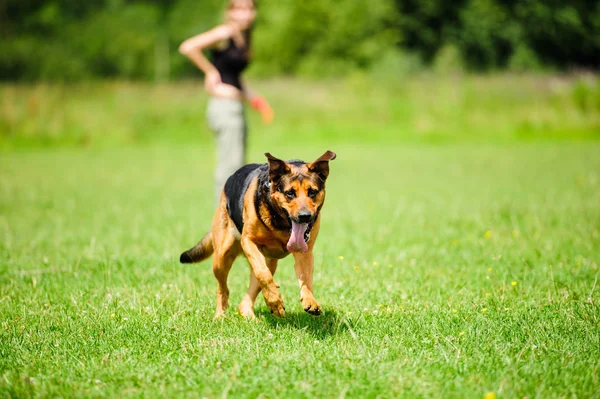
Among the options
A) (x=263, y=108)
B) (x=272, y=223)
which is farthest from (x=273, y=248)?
(x=263, y=108)

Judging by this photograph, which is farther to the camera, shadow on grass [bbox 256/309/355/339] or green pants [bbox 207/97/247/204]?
green pants [bbox 207/97/247/204]

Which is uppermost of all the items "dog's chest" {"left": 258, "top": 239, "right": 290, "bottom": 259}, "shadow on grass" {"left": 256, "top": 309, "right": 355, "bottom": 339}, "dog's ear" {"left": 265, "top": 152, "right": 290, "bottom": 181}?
"dog's ear" {"left": 265, "top": 152, "right": 290, "bottom": 181}

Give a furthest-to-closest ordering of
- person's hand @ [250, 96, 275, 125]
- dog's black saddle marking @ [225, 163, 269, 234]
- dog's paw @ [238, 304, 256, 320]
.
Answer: person's hand @ [250, 96, 275, 125]
dog's paw @ [238, 304, 256, 320]
dog's black saddle marking @ [225, 163, 269, 234]

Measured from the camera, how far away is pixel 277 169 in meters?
3.98

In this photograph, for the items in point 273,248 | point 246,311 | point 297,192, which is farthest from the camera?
point 246,311

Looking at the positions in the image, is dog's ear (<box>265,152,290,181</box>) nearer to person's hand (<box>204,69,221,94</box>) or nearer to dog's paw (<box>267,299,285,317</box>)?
dog's paw (<box>267,299,285,317</box>)

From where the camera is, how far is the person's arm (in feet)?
25.3

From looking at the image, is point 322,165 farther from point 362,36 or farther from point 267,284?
point 362,36

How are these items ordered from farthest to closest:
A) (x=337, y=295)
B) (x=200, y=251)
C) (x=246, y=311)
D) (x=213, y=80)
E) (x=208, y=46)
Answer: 1. (x=213, y=80)
2. (x=208, y=46)
3. (x=337, y=295)
4. (x=200, y=251)
5. (x=246, y=311)

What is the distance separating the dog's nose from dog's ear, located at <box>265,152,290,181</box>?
0.35 metres

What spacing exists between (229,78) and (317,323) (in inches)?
175

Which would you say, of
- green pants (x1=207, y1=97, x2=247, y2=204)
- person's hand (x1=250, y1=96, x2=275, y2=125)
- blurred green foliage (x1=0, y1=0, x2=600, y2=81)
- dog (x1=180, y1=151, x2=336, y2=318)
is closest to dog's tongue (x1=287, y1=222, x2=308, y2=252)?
dog (x1=180, y1=151, x2=336, y2=318)

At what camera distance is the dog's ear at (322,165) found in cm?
405

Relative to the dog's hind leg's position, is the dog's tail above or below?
above
